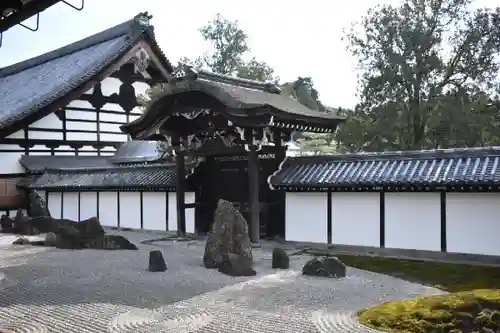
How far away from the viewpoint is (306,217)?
1563cm

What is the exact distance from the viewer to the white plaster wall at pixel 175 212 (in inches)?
731

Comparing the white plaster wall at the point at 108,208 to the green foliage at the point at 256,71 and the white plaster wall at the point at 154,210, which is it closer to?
the white plaster wall at the point at 154,210

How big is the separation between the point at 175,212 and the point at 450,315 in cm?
1385

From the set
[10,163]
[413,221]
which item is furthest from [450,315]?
[10,163]

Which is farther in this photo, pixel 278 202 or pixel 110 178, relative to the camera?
pixel 110 178

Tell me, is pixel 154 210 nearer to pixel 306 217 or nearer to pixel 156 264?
pixel 306 217

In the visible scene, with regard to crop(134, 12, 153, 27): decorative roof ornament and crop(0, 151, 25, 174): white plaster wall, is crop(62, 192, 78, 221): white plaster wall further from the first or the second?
crop(134, 12, 153, 27): decorative roof ornament

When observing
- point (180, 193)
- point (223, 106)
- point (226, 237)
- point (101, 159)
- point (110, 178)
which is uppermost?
point (223, 106)

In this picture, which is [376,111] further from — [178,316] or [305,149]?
[178,316]

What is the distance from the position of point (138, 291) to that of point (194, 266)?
2.77 meters

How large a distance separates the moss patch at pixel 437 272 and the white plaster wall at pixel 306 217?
6.39ft

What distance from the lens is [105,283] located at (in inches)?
414

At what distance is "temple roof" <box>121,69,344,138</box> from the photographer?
14992 millimetres

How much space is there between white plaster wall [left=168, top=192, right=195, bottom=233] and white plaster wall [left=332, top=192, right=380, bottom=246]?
225 inches
